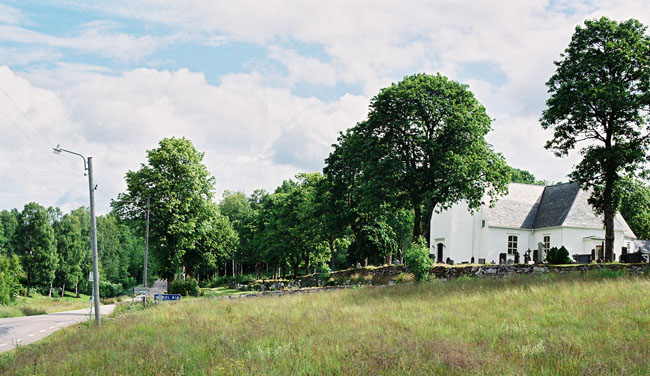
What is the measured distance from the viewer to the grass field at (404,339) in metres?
9.04

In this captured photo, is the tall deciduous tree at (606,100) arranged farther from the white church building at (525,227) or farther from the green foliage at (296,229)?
the green foliage at (296,229)

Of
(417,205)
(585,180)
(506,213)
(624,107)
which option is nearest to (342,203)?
(417,205)

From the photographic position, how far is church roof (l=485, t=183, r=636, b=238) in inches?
1643

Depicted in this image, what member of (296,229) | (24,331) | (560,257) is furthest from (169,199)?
(560,257)

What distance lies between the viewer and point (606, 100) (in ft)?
87.2

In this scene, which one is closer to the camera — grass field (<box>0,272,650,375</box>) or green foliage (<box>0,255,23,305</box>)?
grass field (<box>0,272,650,375</box>)

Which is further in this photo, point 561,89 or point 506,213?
point 506,213

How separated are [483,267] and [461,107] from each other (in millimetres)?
10937

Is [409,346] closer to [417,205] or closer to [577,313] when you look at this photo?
[577,313]

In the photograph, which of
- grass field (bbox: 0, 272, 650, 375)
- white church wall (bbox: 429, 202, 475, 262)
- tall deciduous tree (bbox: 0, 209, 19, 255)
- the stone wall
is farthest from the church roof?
tall deciduous tree (bbox: 0, 209, 19, 255)

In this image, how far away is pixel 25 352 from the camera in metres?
14.3

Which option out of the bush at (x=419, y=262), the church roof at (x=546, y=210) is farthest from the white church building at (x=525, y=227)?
the bush at (x=419, y=262)

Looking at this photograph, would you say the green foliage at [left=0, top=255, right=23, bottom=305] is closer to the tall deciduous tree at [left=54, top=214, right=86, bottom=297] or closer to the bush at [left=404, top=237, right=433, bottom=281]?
the tall deciduous tree at [left=54, top=214, right=86, bottom=297]

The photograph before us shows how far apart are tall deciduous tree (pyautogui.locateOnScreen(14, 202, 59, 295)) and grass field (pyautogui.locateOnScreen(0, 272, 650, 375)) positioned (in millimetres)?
61763
